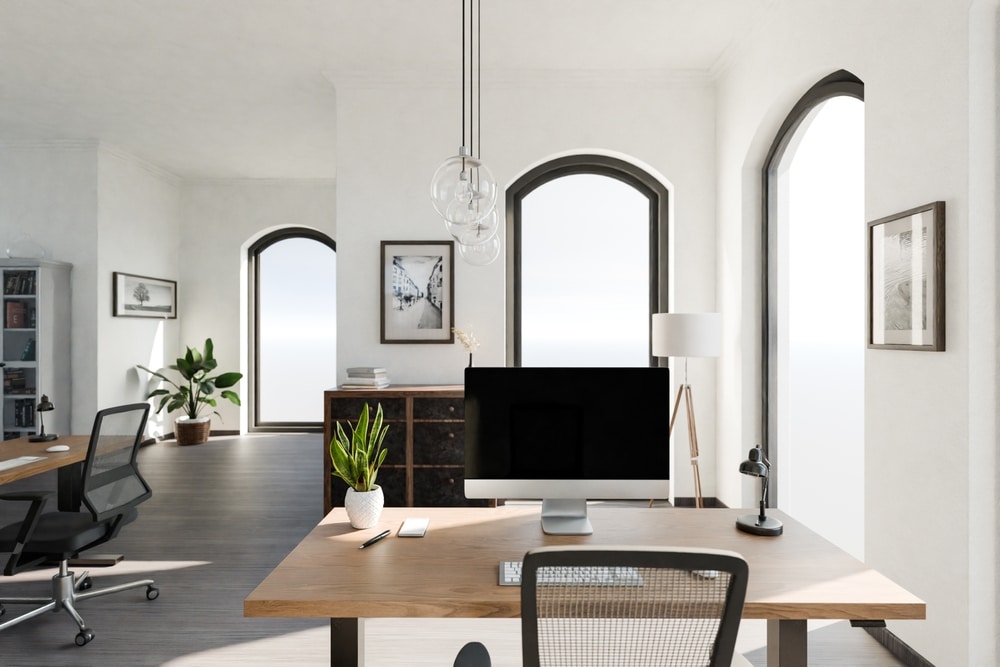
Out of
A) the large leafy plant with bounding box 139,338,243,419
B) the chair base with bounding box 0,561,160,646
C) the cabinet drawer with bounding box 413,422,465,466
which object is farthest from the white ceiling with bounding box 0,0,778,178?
the chair base with bounding box 0,561,160,646

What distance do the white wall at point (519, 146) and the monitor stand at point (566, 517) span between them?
2723mm

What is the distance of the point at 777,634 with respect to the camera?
1.57 m

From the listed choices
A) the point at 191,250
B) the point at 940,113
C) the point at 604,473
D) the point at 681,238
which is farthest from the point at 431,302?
the point at 191,250

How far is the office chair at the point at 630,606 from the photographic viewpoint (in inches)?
42.1

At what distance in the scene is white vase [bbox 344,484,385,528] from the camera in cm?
197

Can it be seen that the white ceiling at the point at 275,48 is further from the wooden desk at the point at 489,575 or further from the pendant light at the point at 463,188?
the wooden desk at the point at 489,575

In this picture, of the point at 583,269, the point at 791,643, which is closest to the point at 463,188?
the point at 791,643

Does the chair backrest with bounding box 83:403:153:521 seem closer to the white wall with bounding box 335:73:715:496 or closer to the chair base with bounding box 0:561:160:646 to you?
the chair base with bounding box 0:561:160:646

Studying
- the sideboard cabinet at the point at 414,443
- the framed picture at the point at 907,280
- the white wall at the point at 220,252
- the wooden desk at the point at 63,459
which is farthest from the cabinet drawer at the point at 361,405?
the white wall at the point at 220,252

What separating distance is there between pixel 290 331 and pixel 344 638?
23.8 ft

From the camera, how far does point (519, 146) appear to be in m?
4.72

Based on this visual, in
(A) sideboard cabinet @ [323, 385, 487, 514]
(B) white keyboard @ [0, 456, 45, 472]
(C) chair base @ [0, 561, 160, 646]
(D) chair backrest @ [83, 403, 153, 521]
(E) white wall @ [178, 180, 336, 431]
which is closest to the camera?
(C) chair base @ [0, 561, 160, 646]

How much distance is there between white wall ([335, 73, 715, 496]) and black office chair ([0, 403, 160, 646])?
1.99 m

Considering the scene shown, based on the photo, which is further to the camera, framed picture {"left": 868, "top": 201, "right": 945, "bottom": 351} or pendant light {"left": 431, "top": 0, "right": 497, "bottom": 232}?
framed picture {"left": 868, "top": 201, "right": 945, "bottom": 351}
